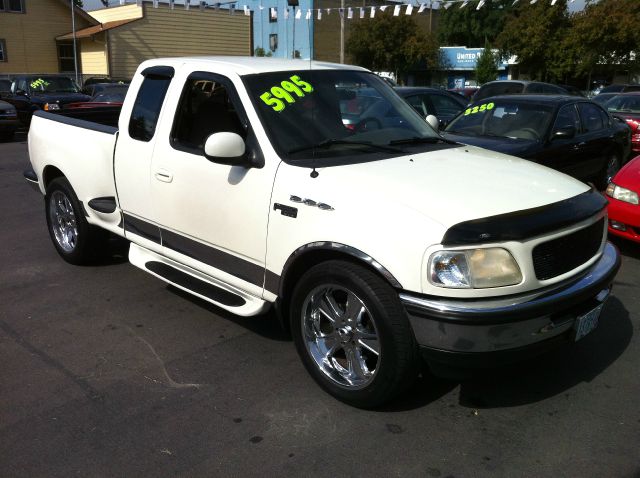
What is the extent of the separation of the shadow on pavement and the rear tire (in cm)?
364

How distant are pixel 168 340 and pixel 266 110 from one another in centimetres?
175

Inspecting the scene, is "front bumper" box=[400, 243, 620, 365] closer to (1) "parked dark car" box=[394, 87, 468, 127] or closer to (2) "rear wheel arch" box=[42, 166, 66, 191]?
(2) "rear wheel arch" box=[42, 166, 66, 191]

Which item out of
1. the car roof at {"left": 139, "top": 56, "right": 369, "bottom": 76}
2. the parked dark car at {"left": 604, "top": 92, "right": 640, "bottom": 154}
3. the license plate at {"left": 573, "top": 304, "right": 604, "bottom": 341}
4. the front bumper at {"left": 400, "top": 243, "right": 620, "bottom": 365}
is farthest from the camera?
the parked dark car at {"left": 604, "top": 92, "right": 640, "bottom": 154}

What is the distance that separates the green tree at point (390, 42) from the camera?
151 feet

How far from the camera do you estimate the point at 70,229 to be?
5.91 meters

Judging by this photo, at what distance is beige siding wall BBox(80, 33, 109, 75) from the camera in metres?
33.0

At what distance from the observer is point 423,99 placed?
11359 millimetres

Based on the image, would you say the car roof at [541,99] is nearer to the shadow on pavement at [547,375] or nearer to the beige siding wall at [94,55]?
the shadow on pavement at [547,375]

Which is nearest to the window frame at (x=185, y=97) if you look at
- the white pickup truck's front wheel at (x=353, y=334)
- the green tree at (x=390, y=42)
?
the white pickup truck's front wheel at (x=353, y=334)

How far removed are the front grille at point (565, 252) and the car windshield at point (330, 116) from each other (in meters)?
1.21

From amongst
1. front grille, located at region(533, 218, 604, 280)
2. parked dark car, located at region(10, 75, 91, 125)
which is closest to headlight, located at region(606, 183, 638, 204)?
front grille, located at region(533, 218, 604, 280)

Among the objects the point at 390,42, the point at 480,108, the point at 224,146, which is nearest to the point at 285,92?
the point at 224,146

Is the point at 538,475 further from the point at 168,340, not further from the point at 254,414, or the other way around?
the point at 168,340

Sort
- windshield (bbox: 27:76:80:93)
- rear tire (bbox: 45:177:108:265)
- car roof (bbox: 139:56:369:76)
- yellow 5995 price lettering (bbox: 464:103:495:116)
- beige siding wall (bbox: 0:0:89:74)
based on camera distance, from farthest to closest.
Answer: beige siding wall (bbox: 0:0:89:74), windshield (bbox: 27:76:80:93), yellow 5995 price lettering (bbox: 464:103:495:116), rear tire (bbox: 45:177:108:265), car roof (bbox: 139:56:369:76)
